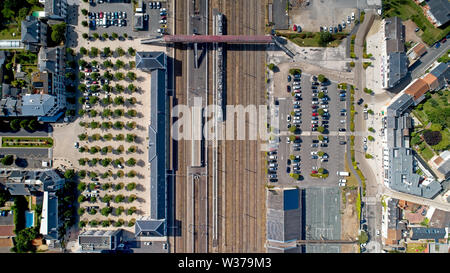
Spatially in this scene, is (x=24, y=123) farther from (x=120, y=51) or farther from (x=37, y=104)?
(x=120, y=51)

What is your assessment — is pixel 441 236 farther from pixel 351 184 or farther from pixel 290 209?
pixel 290 209

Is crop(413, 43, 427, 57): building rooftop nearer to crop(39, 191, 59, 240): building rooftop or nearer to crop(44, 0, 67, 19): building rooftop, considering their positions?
crop(44, 0, 67, 19): building rooftop

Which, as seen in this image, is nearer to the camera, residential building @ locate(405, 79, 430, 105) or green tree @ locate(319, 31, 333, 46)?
residential building @ locate(405, 79, 430, 105)

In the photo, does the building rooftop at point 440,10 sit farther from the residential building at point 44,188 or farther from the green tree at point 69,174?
the residential building at point 44,188

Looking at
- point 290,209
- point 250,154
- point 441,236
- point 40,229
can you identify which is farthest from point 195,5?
point 441,236

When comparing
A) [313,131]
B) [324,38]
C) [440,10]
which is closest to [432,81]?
[440,10]

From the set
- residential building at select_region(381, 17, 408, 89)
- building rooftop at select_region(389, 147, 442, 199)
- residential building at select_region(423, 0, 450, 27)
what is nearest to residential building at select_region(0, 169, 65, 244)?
building rooftop at select_region(389, 147, 442, 199)

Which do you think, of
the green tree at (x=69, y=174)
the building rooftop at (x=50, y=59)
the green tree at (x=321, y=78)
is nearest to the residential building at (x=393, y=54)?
the green tree at (x=321, y=78)
